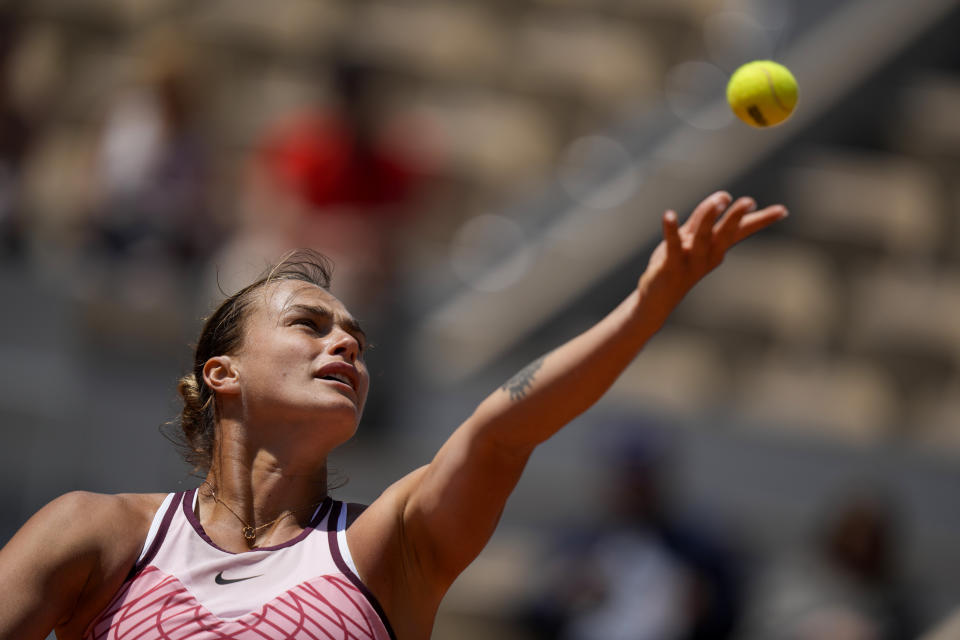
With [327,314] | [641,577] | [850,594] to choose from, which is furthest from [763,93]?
[850,594]

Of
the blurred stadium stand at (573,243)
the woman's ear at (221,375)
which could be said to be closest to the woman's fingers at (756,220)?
the woman's ear at (221,375)

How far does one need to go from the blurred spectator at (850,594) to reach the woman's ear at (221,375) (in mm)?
3351

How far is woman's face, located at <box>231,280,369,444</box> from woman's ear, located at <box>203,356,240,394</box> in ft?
0.04

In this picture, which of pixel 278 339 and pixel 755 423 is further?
pixel 755 423

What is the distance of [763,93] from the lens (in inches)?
129

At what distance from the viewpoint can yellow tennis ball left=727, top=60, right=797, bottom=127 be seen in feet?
10.7

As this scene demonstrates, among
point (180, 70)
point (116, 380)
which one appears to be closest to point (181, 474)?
point (116, 380)

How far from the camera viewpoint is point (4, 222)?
23.2 ft

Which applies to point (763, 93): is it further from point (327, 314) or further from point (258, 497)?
point (258, 497)

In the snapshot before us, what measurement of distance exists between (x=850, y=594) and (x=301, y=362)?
361 cm

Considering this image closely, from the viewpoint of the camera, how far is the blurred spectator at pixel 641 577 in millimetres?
5469

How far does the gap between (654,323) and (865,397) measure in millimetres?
5597

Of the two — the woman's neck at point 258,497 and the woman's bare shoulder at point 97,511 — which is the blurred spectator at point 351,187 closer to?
the woman's neck at point 258,497

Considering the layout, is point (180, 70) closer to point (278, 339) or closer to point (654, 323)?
point (278, 339)
